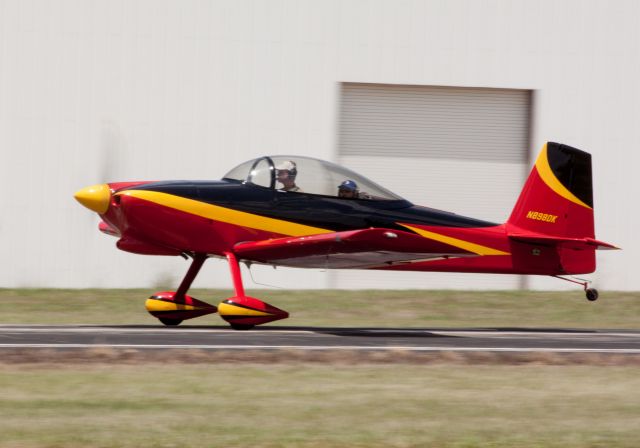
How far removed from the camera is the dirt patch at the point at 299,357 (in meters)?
8.67

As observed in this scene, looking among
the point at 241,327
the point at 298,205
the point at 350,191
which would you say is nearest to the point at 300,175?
the point at 298,205

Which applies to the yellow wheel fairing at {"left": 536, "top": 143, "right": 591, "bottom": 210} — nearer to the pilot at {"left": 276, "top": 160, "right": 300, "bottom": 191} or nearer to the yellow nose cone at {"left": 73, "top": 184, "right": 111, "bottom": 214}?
the pilot at {"left": 276, "top": 160, "right": 300, "bottom": 191}

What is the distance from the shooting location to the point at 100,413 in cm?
661

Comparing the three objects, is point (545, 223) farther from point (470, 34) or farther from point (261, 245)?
point (470, 34)

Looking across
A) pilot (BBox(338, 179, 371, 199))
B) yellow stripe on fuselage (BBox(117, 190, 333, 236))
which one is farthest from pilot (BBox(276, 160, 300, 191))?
pilot (BBox(338, 179, 371, 199))

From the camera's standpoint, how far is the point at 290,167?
12.0 metres

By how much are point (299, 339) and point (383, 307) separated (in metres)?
6.45

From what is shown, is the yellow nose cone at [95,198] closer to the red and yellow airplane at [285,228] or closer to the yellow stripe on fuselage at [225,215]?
the red and yellow airplane at [285,228]

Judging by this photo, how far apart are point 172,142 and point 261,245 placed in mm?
7132

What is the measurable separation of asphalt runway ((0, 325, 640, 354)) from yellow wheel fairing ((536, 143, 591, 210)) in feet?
6.58

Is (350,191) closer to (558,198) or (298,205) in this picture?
(298,205)

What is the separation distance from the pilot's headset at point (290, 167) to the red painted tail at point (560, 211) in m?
3.08

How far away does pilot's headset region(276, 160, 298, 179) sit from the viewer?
39.4 feet

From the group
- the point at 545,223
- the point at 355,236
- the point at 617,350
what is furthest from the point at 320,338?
the point at 545,223
